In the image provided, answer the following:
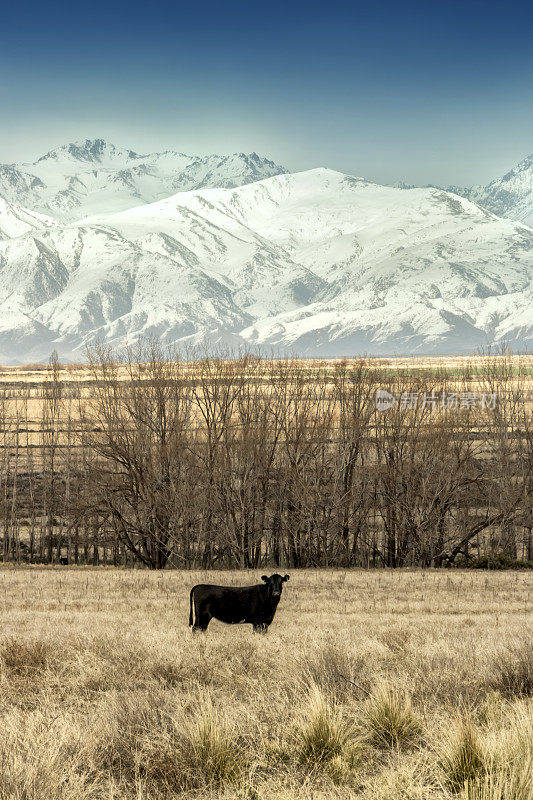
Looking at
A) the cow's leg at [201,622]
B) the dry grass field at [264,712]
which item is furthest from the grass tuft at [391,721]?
the cow's leg at [201,622]

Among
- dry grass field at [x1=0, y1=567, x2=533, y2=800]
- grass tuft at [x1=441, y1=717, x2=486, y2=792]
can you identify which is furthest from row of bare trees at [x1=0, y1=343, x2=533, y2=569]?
grass tuft at [x1=441, y1=717, x2=486, y2=792]

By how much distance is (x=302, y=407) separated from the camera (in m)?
38.7

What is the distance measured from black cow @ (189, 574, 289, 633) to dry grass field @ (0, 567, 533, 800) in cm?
33

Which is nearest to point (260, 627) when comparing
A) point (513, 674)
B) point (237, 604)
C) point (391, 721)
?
point (237, 604)

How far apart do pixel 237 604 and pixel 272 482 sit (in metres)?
23.2

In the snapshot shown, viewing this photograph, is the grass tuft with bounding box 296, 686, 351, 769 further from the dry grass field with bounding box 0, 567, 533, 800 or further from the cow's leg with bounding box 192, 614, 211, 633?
the cow's leg with bounding box 192, 614, 211, 633

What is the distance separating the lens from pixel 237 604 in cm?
1395

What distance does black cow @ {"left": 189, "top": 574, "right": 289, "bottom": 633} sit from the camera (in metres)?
13.8

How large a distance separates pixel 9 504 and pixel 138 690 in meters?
35.1

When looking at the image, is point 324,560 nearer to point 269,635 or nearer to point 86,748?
point 269,635

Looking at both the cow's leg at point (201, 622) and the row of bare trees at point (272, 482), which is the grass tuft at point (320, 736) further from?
the row of bare trees at point (272, 482)

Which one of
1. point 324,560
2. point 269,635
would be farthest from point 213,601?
point 324,560

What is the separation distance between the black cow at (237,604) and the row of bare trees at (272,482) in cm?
2120

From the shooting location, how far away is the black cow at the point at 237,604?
13.8 metres
